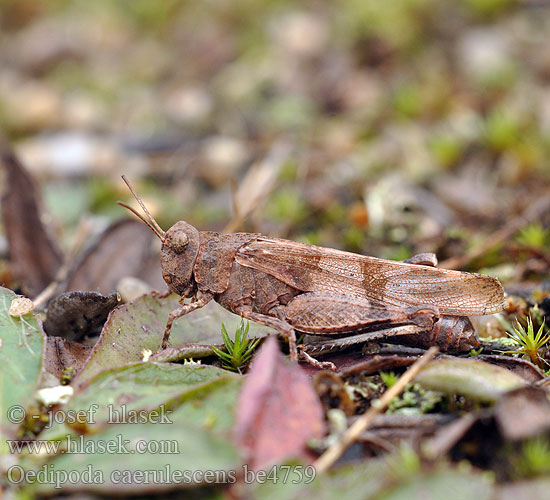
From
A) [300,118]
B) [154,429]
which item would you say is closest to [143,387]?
[154,429]

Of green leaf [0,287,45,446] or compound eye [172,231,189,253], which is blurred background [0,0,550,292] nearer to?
compound eye [172,231,189,253]

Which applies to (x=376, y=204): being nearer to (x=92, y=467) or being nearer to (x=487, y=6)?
(x=92, y=467)

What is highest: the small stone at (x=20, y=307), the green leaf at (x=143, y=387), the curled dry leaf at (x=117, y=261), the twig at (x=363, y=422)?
the twig at (x=363, y=422)

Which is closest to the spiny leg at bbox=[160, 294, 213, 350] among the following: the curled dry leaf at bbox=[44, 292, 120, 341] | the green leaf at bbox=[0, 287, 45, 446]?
the curled dry leaf at bbox=[44, 292, 120, 341]

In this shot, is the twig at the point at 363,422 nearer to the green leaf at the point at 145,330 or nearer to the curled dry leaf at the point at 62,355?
the green leaf at the point at 145,330

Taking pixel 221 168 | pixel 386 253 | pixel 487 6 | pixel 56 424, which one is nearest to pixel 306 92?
pixel 221 168

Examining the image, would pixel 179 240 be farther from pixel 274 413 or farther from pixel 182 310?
pixel 274 413

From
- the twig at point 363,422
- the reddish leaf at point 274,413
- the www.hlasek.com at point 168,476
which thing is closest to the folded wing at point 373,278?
the twig at point 363,422
